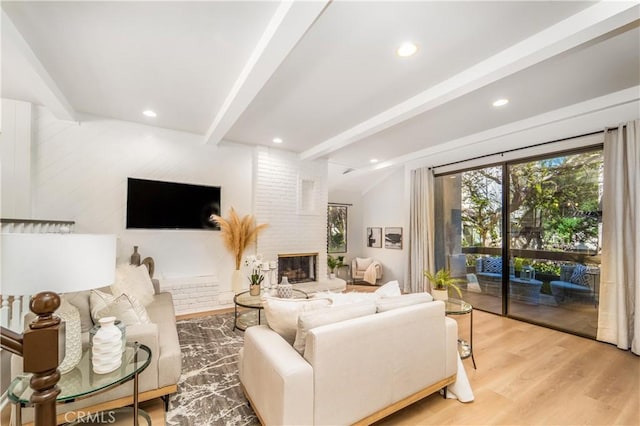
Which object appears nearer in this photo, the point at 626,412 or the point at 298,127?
the point at 626,412

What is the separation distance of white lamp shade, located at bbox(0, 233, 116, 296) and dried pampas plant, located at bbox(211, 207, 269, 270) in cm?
311

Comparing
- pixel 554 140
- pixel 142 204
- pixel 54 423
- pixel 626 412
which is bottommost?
pixel 626 412

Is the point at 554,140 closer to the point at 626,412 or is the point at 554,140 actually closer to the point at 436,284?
the point at 436,284

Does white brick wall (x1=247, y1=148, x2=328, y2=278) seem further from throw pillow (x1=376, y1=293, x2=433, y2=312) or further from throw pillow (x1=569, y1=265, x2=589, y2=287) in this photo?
throw pillow (x1=569, y1=265, x2=589, y2=287)

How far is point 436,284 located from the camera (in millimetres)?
2986

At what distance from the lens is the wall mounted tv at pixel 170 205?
3900 mm

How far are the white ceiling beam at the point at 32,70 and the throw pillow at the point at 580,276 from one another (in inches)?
233

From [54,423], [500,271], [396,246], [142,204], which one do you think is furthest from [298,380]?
[396,246]

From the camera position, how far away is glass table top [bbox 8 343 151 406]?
136 cm

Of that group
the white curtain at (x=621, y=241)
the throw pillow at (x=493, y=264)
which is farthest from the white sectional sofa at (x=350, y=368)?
the throw pillow at (x=493, y=264)

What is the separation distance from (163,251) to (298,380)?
136 inches

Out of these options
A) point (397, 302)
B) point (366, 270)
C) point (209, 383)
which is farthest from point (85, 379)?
point (366, 270)

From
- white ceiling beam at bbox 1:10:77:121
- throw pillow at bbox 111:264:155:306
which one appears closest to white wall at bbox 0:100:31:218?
white ceiling beam at bbox 1:10:77:121

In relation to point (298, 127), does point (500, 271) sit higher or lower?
lower
